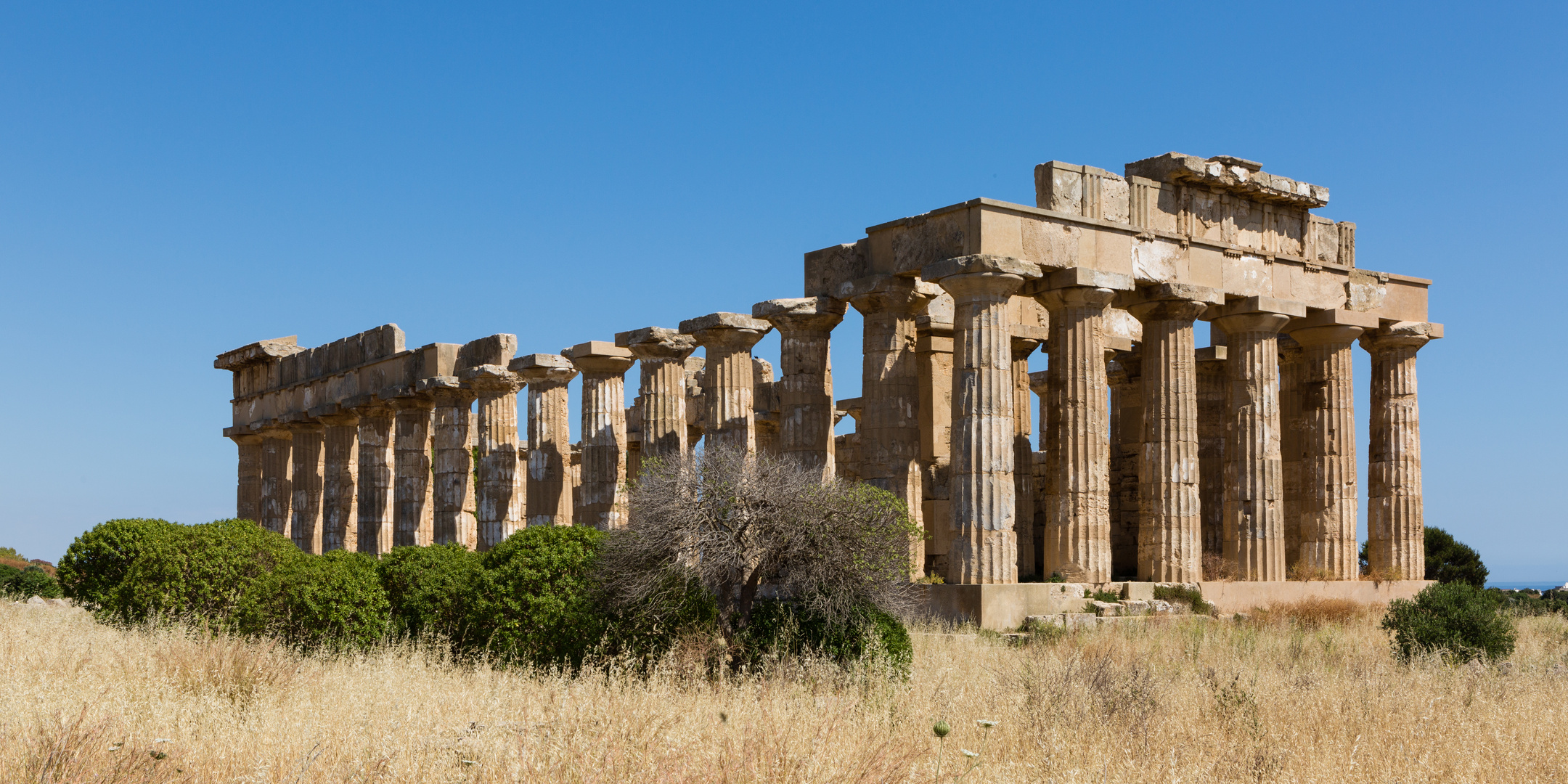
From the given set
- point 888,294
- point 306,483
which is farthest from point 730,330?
point 306,483

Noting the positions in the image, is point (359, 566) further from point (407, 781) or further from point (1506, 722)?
point (1506, 722)

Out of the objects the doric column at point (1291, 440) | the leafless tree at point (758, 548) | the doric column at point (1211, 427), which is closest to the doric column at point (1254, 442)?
the doric column at point (1291, 440)

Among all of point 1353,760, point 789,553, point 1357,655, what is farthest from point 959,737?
point 1357,655

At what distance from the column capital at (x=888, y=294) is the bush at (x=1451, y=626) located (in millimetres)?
8607

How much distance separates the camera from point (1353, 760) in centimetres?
1010

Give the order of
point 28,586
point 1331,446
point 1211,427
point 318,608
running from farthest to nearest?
point 28,586 < point 1211,427 < point 1331,446 < point 318,608

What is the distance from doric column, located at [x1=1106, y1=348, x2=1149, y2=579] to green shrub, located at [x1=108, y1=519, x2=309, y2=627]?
16650 mm

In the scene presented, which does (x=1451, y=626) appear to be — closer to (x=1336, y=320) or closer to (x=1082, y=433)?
(x=1082, y=433)

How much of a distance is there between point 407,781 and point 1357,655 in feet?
40.8

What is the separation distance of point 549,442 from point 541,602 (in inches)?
598

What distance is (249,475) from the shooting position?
4266cm

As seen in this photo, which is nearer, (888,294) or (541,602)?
(541,602)

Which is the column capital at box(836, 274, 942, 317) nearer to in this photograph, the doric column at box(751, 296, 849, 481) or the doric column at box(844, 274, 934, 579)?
the doric column at box(844, 274, 934, 579)

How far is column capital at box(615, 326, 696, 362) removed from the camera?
2792 centimetres
